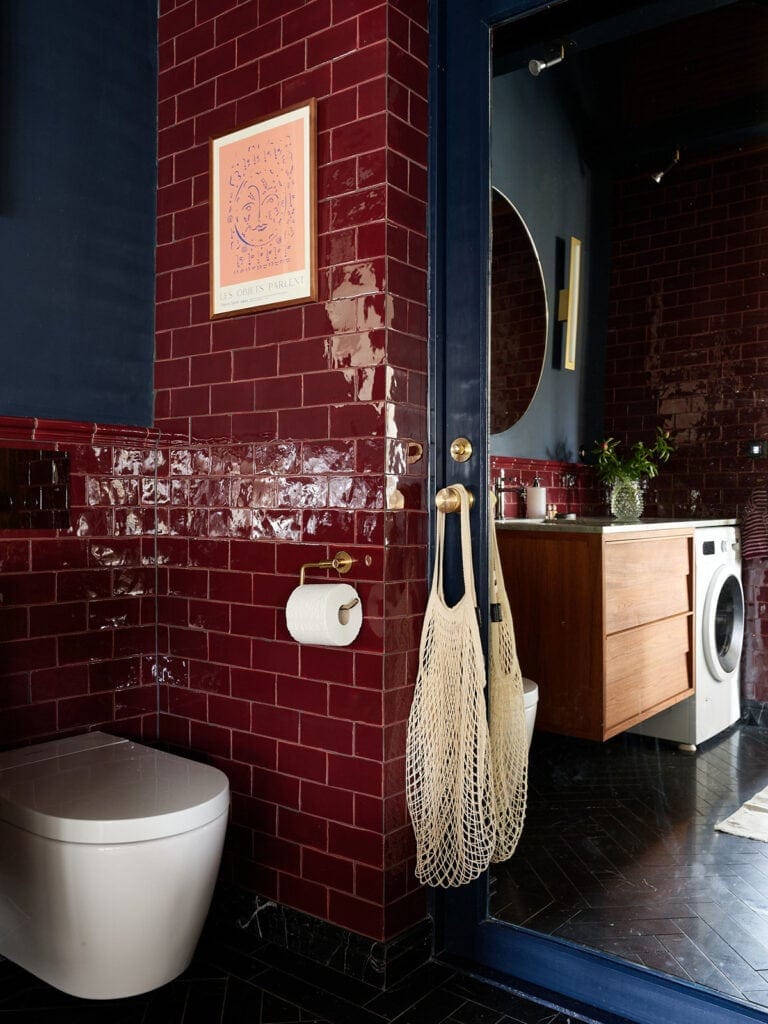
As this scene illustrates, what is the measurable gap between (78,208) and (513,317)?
51.9 inches

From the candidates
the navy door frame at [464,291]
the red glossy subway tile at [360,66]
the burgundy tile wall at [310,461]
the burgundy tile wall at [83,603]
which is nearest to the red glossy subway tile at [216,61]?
the burgundy tile wall at [310,461]

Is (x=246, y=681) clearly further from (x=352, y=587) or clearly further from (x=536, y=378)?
(x=536, y=378)

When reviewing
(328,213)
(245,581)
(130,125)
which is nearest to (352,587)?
(245,581)

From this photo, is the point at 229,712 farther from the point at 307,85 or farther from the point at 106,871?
the point at 307,85

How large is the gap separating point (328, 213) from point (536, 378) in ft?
2.42

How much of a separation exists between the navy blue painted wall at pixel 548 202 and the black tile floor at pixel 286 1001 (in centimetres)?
133

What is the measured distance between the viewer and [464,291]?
2.14m

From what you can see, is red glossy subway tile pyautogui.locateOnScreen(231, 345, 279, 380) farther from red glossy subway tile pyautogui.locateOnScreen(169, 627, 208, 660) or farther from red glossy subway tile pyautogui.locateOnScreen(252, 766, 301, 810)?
red glossy subway tile pyautogui.locateOnScreen(252, 766, 301, 810)

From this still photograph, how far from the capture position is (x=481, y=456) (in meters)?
2.12

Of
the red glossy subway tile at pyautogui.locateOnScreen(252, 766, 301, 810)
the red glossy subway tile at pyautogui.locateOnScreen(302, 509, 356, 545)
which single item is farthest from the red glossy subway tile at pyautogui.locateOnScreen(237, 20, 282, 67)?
the red glossy subway tile at pyautogui.locateOnScreen(252, 766, 301, 810)

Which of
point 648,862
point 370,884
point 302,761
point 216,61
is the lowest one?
point 648,862

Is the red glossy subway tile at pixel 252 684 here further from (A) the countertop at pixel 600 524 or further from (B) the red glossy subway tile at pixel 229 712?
(A) the countertop at pixel 600 524

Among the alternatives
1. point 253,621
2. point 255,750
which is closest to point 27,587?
point 253,621

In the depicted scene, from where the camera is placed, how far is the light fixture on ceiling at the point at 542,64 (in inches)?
84.6
